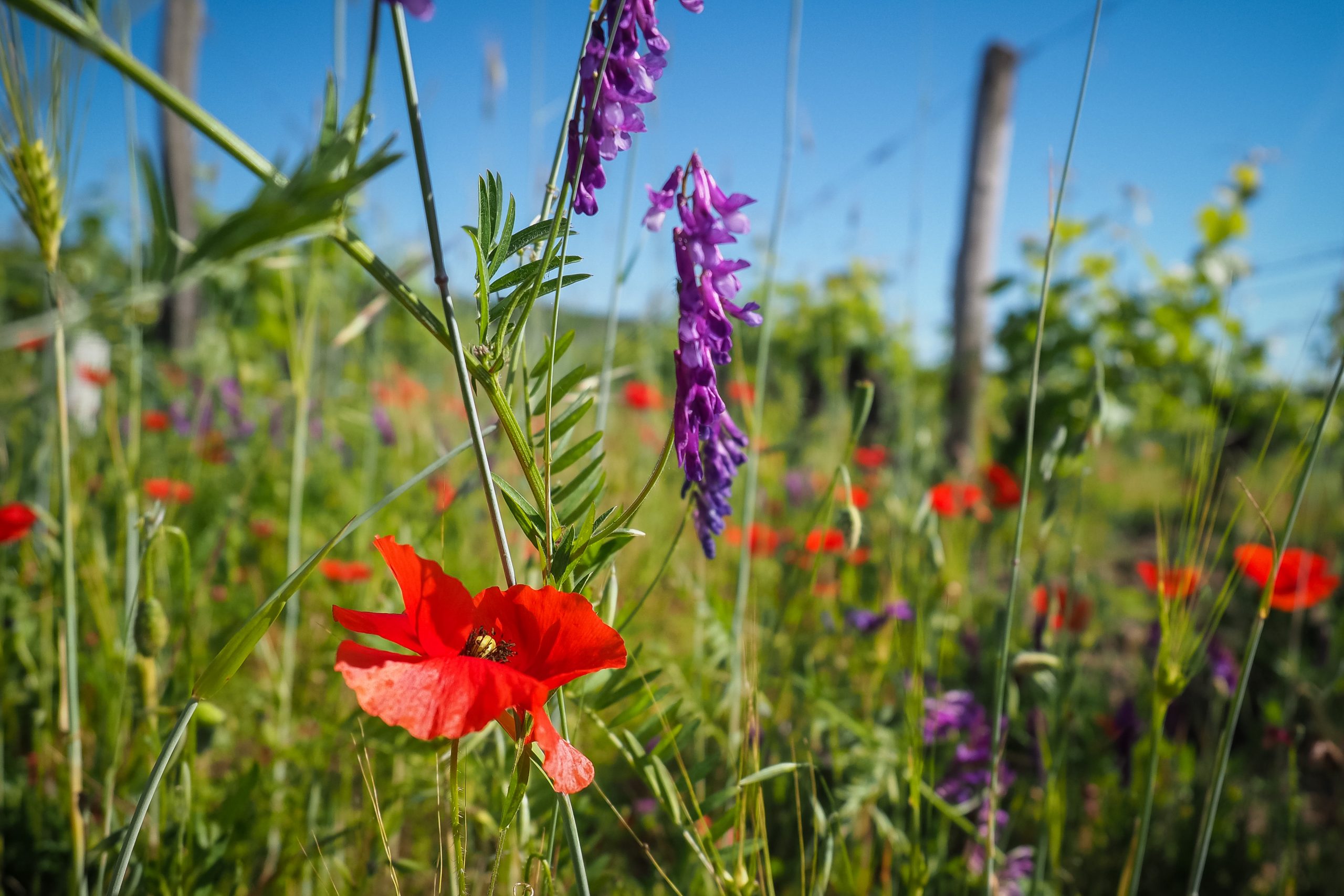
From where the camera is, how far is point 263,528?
1436 mm

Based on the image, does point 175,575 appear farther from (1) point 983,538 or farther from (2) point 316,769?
(1) point 983,538

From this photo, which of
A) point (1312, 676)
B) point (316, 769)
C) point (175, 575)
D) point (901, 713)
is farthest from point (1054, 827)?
point (175, 575)

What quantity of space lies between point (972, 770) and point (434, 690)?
946 millimetres

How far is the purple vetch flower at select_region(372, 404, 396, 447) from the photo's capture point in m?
2.01

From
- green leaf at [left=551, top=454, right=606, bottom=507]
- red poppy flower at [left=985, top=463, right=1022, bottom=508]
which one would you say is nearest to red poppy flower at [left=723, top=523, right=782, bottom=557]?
red poppy flower at [left=985, top=463, right=1022, bottom=508]

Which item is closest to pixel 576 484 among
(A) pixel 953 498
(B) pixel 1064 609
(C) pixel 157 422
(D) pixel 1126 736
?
(B) pixel 1064 609

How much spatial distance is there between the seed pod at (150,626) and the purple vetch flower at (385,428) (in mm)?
1385

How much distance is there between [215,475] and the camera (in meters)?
1.92

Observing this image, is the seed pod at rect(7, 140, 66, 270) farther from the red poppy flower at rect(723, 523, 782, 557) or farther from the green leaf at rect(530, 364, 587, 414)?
the red poppy flower at rect(723, 523, 782, 557)

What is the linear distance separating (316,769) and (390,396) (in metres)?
1.11

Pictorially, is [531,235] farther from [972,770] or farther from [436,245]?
[972,770]

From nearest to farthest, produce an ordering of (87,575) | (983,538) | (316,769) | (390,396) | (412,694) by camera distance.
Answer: (412,694) < (316,769) < (87,575) < (390,396) < (983,538)

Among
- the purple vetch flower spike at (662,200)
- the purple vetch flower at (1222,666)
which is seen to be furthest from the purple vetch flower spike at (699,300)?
the purple vetch flower at (1222,666)

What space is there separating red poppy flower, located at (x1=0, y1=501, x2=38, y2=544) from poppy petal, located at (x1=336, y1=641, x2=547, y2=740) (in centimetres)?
80
